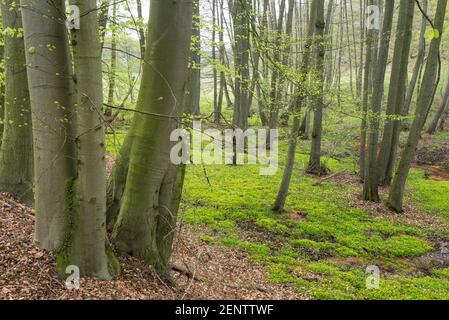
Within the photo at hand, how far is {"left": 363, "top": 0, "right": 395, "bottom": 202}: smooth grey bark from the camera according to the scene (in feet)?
40.8

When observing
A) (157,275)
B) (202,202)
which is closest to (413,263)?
(202,202)

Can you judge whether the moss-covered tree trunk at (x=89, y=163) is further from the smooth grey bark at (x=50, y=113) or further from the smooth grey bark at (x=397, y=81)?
the smooth grey bark at (x=397, y=81)

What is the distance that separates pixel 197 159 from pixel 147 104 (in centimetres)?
1251

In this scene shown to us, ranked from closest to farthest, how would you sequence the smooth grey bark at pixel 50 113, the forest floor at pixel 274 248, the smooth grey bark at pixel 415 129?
1. the smooth grey bark at pixel 50 113
2. the forest floor at pixel 274 248
3. the smooth grey bark at pixel 415 129

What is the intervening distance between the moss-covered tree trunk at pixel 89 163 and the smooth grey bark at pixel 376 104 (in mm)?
10332

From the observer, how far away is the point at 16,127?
21.5ft

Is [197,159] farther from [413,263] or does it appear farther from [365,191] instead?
[413,263]

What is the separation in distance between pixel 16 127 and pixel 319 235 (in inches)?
280

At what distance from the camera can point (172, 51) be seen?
14.2 ft

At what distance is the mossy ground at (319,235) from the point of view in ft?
23.7

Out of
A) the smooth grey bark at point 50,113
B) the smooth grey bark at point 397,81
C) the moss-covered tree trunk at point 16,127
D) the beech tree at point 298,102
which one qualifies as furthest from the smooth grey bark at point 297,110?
the smooth grey bark at point 50,113

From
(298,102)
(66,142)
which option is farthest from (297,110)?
(66,142)

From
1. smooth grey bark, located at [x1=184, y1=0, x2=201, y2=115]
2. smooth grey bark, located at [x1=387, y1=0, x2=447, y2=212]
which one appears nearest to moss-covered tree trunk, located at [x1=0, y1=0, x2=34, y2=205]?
smooth grey bark, located at [x1=184, y1=0, x2=201, y2=115]

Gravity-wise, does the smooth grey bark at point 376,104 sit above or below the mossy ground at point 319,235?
above
